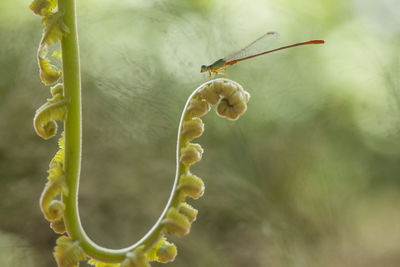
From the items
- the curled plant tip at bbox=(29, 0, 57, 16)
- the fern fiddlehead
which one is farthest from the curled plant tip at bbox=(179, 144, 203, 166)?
the curled plant tip at bbox=(29, 0, 57, 16)

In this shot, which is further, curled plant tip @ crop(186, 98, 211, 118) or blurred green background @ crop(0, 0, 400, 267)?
blurred green background @ crop(0, 0, 400, 267)

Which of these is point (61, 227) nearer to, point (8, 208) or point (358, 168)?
point (8, 208)

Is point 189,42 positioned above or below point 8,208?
above

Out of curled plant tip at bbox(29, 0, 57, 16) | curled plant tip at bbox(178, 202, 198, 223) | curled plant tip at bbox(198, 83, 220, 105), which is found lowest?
curled plant tip at bbox(178, 202, 198, 223)

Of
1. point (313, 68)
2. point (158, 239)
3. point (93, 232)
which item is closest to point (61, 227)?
point (158, 239)

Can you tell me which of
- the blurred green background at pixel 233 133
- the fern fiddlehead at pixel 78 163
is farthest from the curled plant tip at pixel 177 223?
the blurred green background at pixel 233 133

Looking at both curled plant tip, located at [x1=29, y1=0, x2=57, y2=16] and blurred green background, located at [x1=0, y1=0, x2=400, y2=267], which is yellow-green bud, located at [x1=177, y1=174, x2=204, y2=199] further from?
blurred green background, located at [x1=0, y1=0, x2=400, y2=267]

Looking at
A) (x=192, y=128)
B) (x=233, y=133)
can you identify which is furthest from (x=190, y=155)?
(x=233, y=133)
